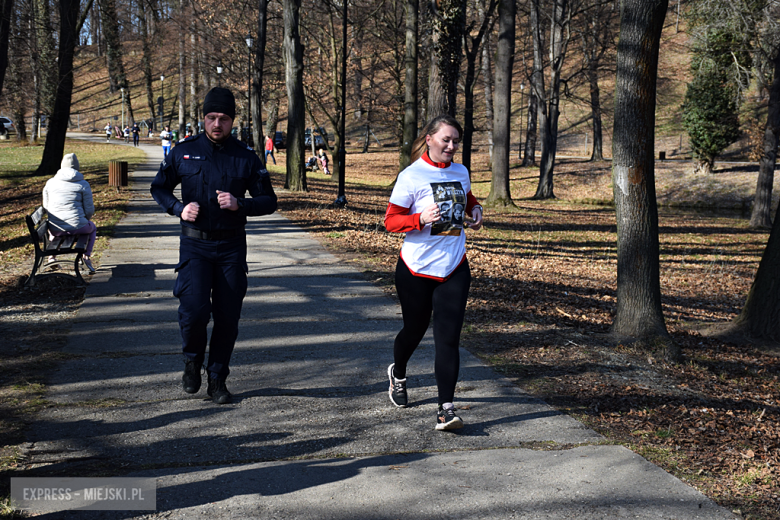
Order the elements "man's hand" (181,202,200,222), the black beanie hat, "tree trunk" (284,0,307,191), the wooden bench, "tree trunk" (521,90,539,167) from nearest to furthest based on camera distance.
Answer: "man's hand" (181,202,200,222) → the black beanie hat → the wooden bench → "tree trunk" (284,0,307,191) → "tree trunk" (521,90,539,167)

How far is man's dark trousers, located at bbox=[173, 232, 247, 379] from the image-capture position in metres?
4.66

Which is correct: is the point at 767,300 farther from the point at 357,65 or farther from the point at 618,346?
the point at 357,65

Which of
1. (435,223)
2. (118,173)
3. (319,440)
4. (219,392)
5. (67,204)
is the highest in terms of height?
(118,173)

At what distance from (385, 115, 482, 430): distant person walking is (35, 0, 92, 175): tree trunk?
74.4 feet

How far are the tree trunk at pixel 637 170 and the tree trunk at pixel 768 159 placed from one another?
1598 centimetres

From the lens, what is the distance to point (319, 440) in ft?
14.1

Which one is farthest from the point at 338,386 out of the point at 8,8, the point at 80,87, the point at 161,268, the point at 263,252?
the point at 80,87

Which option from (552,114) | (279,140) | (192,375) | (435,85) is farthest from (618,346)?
(279,140)

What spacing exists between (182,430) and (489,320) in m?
4.07

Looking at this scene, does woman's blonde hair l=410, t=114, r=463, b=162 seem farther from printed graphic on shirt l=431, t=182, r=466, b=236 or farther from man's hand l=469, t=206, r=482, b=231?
man's hand l=469, t=206, r=482, b=231

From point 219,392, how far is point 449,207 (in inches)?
79.3

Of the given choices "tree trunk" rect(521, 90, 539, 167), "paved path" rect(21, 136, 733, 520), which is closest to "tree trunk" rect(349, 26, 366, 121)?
"tree trunk" rect(521, 90, 539, 167)

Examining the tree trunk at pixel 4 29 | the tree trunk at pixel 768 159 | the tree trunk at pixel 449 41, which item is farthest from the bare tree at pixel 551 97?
the tree trunk at pixel 4 29

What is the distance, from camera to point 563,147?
5456cm
